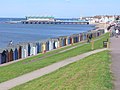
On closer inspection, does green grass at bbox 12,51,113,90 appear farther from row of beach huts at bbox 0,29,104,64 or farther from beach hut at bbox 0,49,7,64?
row of beach huts at bbox 0,29,104,64

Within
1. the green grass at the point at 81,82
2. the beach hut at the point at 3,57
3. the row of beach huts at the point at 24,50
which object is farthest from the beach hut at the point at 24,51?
the green grass at the point at 81,82

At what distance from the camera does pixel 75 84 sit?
36.8 ft

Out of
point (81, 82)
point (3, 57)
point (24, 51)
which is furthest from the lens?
point (24, 51)

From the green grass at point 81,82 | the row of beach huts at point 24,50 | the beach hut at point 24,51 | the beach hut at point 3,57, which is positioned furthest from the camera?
the beach hut at point 24,51

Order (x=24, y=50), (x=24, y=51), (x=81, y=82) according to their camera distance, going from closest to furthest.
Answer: (x=81, y=82)
(x=24, y=51)
(x=24, y=50)

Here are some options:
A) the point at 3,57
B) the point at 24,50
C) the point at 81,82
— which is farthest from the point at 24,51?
the point at 81,82

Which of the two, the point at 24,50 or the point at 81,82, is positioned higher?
the point at 81,82

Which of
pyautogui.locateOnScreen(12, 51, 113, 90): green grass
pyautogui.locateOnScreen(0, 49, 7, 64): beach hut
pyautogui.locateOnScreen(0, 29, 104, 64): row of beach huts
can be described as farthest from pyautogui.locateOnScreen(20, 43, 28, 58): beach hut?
pyautogui.locateOnScreen(12, 51, 113, 90): green grass

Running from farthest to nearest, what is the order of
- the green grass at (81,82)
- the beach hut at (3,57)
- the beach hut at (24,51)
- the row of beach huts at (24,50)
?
the beach hut at (24,51)
the row of beach huts at (24,50)
the beach hut at (3,57)
the green grass at (81,82)

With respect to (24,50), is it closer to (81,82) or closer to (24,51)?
(24,51)

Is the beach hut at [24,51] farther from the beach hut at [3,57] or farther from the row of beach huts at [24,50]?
the beach hut at [3,57]

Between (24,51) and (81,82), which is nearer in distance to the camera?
(81,82)

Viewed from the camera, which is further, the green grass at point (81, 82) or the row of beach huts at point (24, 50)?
the row of beach huts at point (24, 50)

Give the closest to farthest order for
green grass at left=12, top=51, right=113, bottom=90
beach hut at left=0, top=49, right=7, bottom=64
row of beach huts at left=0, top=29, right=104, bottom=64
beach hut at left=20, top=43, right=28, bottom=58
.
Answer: green grass at left=12, top=51, right=113, bottom=90, beach hut at left=0, top=49, right=7, bottom=64, row of beach huts at left=0, top=29, right=104, bottom=64, beach hut at left=20, top=43, right=28, bottom=58
